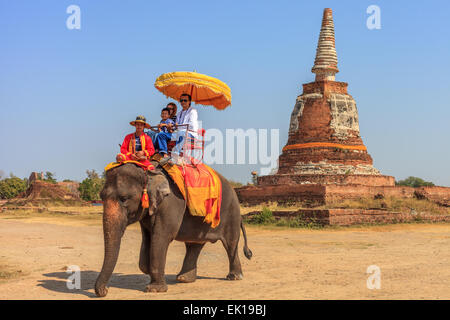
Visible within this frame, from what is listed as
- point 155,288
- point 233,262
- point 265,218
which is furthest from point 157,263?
point 265,218

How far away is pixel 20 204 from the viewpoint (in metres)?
36.4

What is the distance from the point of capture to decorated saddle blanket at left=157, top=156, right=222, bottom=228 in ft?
25.4

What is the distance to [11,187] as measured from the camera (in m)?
59.4

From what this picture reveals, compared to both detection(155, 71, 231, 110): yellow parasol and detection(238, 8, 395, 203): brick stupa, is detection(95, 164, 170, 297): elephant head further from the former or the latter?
detection(238, 8, 395, 203): brick stupa

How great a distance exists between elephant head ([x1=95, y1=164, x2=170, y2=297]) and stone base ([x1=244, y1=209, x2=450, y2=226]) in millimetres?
13257

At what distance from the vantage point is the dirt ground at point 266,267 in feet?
23.8

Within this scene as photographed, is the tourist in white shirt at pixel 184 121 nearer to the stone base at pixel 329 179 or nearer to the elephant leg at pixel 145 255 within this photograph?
the elephant leg at pixel 145 255

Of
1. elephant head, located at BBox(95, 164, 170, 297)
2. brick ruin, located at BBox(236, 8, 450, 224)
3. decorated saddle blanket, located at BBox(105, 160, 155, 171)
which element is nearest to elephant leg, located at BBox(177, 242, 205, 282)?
elephant head, located at BBox(95, 164, 170, 297)

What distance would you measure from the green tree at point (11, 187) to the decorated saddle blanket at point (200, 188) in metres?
55.1

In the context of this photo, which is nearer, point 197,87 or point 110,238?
point 110,238

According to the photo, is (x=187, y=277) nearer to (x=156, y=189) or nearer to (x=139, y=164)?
(x=156, y=189)

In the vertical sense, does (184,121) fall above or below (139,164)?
above

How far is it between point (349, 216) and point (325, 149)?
34.1 ft

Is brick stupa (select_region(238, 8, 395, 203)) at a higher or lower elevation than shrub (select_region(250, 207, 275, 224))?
higher
